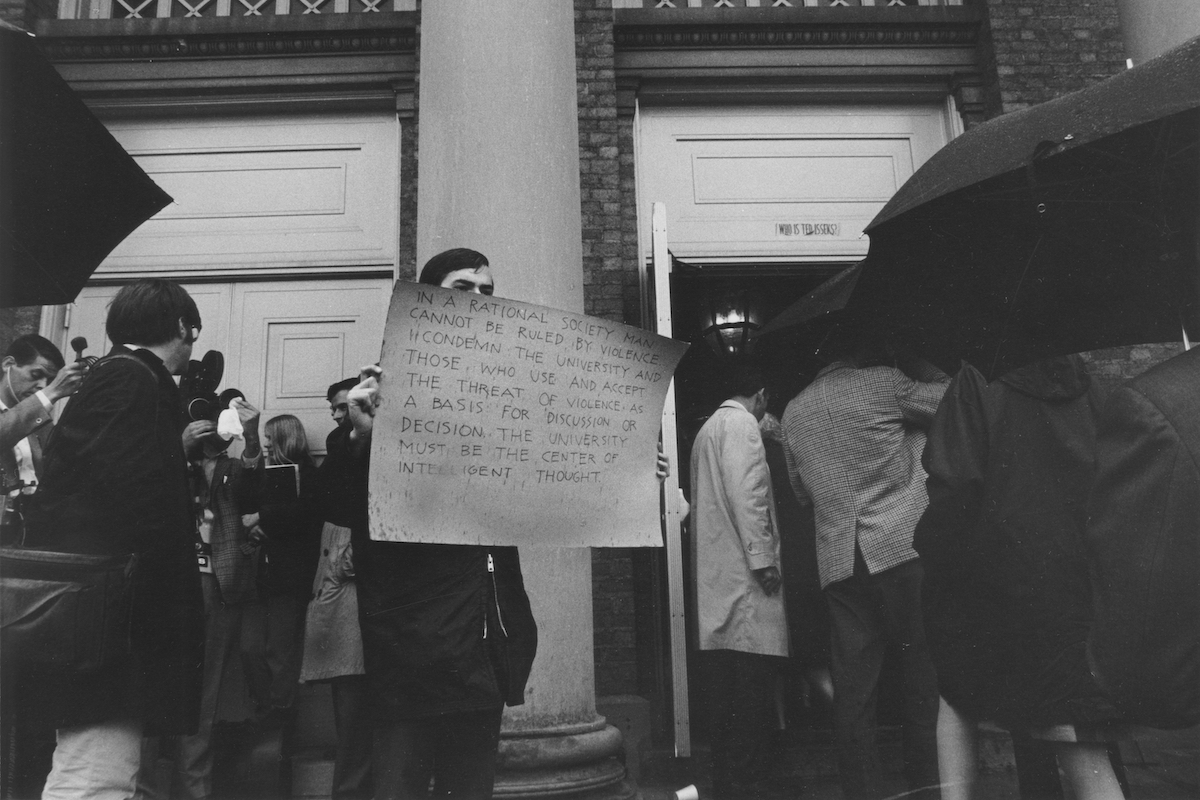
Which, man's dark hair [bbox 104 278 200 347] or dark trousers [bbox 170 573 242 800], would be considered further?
dark trousers [bbox 170 573 242 800]

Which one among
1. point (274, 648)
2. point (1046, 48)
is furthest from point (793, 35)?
point (274, 648)

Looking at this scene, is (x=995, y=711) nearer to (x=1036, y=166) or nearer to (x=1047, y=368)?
(x=1047, y=368)

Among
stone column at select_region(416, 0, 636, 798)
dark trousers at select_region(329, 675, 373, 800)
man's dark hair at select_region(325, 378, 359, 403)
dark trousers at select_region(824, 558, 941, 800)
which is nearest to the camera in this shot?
stone column at select_region(416, 0, 636, 798)

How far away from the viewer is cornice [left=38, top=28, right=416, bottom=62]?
7.14 m

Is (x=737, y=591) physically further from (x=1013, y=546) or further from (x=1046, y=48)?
(x=1046, y=48)

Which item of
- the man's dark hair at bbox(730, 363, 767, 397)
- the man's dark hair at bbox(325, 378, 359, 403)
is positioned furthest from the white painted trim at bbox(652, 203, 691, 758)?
the man's dark hair at bbox(325, 378, 359, 403)

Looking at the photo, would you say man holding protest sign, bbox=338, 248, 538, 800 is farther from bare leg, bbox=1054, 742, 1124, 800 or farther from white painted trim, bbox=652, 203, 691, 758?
white painted trim, bbox=652, 203, 691, 758

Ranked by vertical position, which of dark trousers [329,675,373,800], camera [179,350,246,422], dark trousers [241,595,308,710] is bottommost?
dark trousers [329,675,373,800]

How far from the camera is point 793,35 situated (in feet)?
23.8

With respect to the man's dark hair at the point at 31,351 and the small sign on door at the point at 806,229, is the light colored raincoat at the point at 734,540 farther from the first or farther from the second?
the man's dark hair at the point at 31,351

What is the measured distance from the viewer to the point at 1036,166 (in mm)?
2838

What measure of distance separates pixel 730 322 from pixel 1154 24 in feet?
11.8

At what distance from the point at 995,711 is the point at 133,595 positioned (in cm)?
264

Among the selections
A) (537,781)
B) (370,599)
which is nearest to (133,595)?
(370,599)
